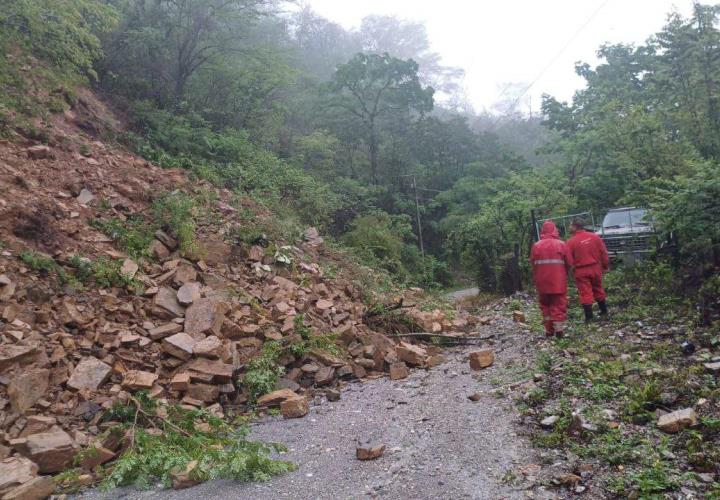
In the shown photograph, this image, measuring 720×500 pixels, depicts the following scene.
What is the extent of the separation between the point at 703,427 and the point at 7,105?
35.6ft

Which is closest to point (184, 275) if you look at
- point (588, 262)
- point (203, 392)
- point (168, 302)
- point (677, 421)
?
point (168, 302)

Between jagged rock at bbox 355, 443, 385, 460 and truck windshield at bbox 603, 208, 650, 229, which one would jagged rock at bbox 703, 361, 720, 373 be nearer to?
jagged rock at bbox 355, 443, 385, 460

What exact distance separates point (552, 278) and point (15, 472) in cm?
593

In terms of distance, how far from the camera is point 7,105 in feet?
28.0

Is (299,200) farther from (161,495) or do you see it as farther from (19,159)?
(161,495)

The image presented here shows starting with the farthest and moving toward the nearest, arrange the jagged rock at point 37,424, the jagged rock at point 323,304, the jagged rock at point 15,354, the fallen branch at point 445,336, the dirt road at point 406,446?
the fallen branch at point 445,336 → the jagged rock at point 323,304 → the jagged rock at point 15,354 → the jagged rock at point 37,424 → the dirt road at point 406,446

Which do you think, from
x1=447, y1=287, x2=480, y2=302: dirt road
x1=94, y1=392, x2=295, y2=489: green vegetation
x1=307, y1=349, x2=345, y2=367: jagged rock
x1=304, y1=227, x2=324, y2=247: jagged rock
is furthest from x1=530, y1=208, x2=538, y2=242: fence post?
x1=94, y1=392, x2=295, y2=489: green vegetation

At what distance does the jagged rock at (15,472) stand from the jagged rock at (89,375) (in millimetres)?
1086

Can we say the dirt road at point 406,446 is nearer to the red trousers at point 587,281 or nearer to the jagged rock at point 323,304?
the red trousers at point 587,281

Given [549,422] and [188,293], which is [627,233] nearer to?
[549,422]

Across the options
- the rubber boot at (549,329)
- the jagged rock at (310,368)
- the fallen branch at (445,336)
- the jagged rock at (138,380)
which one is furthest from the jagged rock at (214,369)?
the rubber boot at (549,329)

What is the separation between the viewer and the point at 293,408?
4.99 metres

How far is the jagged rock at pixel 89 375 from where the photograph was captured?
15.7ft

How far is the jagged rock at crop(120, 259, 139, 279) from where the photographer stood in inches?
253
